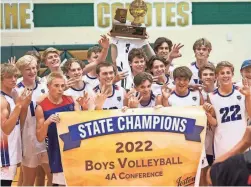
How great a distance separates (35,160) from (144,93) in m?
1.14

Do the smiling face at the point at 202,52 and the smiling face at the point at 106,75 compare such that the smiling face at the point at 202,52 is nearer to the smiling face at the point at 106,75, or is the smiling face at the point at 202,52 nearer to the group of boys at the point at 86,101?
the group of boys at the point at 86,101

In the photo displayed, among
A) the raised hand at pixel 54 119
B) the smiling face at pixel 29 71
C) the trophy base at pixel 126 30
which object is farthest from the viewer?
the trophy base at pixel 126 30

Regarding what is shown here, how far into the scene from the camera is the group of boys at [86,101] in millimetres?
4250

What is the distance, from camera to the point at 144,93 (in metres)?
4.56

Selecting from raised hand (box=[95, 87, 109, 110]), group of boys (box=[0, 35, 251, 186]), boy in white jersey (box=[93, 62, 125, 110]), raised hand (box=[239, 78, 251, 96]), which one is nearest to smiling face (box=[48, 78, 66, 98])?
group of boys (box=[0, 35, 251, 186])

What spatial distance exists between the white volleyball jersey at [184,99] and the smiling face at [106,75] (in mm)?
539

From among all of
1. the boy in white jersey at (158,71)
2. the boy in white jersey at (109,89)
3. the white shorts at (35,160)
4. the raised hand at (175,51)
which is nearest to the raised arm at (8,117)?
the white shorts at (35,160)

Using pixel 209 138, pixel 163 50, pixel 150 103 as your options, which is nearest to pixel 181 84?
pixel 150 103

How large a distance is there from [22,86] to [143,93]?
3.65ft

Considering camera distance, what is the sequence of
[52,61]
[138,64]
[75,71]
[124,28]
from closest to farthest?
[75,71] < [138,64] < [52,61] < [124,28]

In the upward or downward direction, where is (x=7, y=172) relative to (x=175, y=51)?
downward

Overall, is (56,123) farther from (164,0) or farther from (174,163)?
(164,0)

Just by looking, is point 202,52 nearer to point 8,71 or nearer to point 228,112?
point 228,112

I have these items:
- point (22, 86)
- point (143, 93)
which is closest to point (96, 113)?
point (143, 93)
